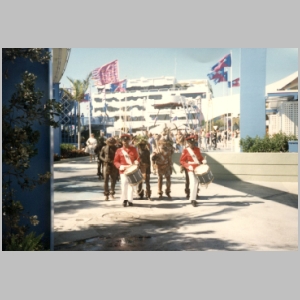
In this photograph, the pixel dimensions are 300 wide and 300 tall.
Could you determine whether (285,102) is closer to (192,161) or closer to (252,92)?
(252,92)

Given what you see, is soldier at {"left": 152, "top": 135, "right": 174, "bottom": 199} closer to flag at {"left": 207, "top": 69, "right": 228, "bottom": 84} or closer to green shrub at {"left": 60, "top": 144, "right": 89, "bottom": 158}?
flag at {"left": 207, "top": 69, "right": 228, "bottom": 84}

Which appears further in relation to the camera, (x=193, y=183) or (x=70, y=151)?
(x=70, y=151)

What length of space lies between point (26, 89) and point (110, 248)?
2.49 m

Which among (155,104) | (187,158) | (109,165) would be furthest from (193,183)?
(155,104)

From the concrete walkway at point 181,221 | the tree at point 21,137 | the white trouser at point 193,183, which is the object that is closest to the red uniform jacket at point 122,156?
the concrete walkway at point 181,221

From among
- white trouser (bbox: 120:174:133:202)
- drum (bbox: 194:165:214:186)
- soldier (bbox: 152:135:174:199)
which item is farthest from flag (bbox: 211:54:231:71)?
white trouser (bbox: 120:174:133:202)

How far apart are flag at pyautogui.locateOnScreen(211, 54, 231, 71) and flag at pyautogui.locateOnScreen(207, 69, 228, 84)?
0.12 meters

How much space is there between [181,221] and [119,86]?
4.90 metres

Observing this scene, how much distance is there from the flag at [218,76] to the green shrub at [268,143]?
1932mm

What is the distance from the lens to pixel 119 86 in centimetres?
970

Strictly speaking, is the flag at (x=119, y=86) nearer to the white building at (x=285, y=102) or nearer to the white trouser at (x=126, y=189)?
the white trouser at (x=126, y=189)

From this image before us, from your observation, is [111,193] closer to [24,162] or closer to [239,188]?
[239,188]

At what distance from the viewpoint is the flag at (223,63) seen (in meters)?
9.73

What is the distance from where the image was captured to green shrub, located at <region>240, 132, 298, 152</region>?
1030 cm
